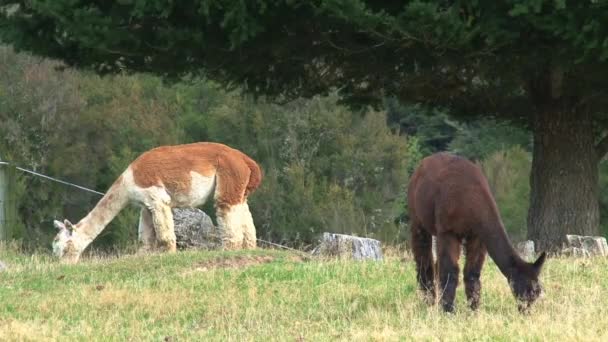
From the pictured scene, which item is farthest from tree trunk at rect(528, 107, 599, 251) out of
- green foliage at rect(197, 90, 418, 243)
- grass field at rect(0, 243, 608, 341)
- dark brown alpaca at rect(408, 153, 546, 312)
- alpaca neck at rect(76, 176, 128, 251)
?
green foliage at rect(197, 90, 418, 243)

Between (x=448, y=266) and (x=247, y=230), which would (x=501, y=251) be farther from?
(x=247, y=230)

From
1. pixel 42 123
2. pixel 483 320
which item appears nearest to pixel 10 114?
pixel 42 123

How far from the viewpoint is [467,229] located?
386 inches

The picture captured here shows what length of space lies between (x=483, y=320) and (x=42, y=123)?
3235cm

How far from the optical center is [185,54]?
1555 centimetres

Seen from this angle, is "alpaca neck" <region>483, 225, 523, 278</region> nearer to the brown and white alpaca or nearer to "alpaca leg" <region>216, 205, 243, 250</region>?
the brown and white alpaca

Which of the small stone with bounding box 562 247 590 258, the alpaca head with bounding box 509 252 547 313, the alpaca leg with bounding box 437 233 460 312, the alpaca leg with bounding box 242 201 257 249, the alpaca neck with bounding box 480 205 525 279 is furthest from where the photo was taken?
the alpaca leg with bounding box 242 201 257 249

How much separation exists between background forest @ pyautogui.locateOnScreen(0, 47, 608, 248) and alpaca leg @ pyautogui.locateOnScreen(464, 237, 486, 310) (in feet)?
92.5

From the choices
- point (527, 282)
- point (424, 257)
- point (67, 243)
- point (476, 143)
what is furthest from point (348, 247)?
point (476, 143)

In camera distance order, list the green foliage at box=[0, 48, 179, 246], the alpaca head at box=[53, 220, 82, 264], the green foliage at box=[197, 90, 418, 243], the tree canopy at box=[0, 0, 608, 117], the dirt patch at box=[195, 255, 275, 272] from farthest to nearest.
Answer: the green foliage at box=[197, 90, 418, 243] < the green foliage at box=[0, 48, 179, 246] < the alpaca head at box=[53, 220, 82, 264] < the dirt patch at box=[195, 255, 275, 272] < the tree canopy at box=[0, 0, 608, 117]

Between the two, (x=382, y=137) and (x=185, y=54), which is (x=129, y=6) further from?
(x=382, y=137)

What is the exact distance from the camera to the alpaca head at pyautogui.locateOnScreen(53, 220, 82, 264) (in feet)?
55.9

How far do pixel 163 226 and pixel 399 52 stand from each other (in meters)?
4.07

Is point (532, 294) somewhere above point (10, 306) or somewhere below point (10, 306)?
above
